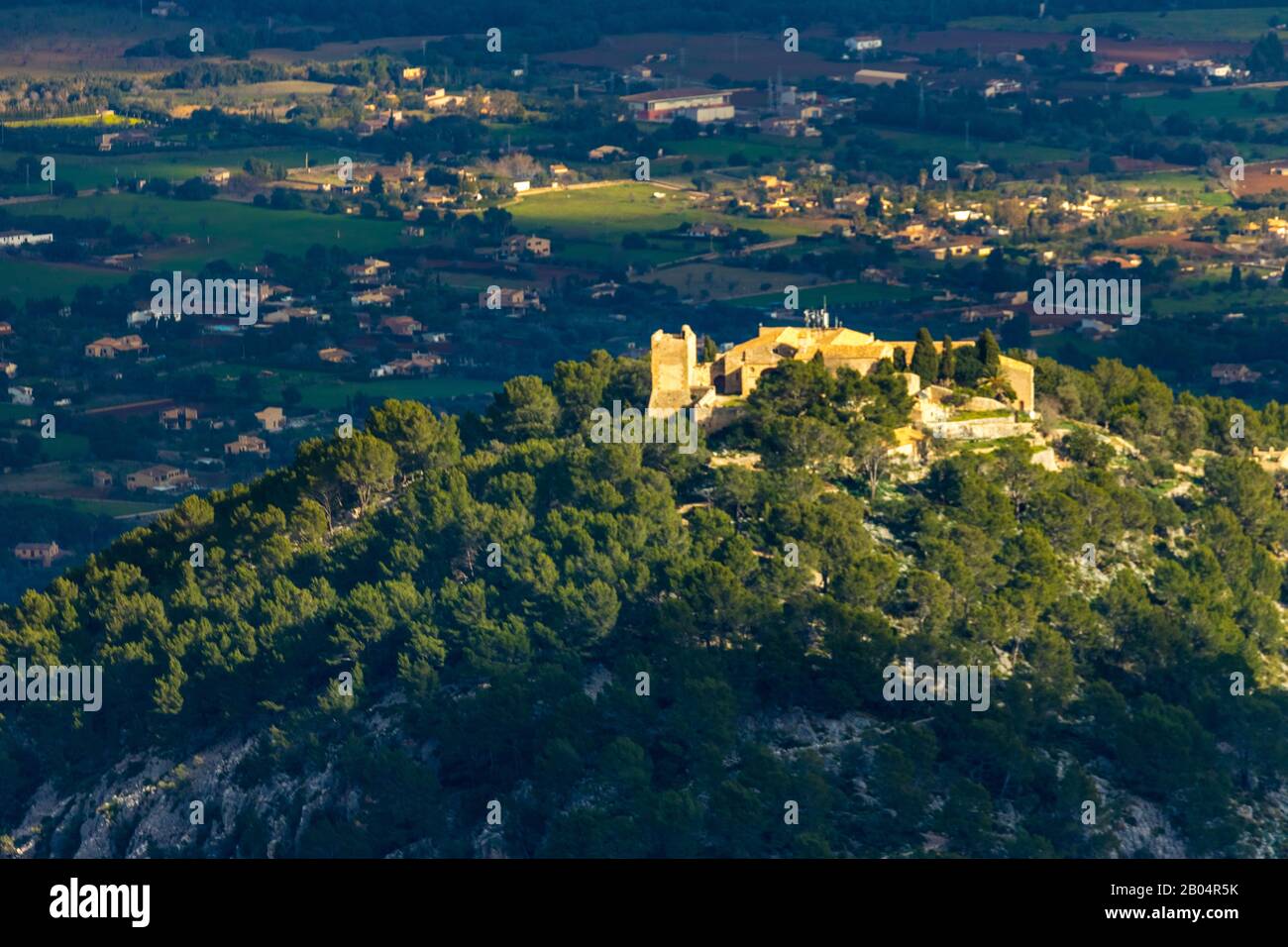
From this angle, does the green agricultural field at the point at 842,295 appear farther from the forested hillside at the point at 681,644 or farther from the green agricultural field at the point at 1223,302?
the forested hillside at the point at 681,644

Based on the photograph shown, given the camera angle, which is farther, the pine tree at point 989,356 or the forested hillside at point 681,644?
the pine tree at point 989,356

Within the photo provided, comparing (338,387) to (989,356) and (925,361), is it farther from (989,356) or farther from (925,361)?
(989,356)

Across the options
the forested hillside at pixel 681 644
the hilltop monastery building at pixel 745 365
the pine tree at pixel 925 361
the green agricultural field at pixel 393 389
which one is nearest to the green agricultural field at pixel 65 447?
the green agricultural field at pixel 393 389

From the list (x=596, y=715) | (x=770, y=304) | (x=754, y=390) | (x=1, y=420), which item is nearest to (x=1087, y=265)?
(x=770, y=304)

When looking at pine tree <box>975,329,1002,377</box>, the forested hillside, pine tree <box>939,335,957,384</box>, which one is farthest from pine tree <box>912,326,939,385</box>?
pine tree <box>975,329,1002,377</box>

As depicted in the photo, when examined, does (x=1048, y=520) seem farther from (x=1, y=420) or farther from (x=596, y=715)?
(x=1, y=420)

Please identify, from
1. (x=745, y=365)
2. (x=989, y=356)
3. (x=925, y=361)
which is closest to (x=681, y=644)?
(x=745, y=365)

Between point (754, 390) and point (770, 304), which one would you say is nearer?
point (754, 390)

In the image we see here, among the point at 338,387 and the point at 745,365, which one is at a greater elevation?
the point at 745,365

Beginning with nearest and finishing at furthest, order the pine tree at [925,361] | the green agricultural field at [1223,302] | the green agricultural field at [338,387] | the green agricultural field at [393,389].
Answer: the pine tree at [925,361] < the green agricultural field at [393,389] < the green agricultural field at [338,387] < the green agricultural field at [1223,302]
